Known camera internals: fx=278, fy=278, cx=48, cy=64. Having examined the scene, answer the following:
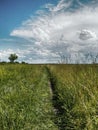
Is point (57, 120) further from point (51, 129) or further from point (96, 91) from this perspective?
point (96, 91)

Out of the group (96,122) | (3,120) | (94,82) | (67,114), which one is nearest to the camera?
(96,122)

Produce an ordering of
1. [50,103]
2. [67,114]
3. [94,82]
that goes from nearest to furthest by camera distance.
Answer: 1. [67,114]
2. [94,82]
3. [50,103]

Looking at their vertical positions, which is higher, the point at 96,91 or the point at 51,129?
the point at 96,91

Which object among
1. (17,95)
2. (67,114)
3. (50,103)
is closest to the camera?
(67,114)

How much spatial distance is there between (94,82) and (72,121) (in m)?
1.52

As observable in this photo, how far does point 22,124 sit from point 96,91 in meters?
1.97

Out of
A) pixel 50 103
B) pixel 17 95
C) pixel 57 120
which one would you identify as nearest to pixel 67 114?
pixel 57 120

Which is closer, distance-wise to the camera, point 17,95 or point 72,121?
point 72,121

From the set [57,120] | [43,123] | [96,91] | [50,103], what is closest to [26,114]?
[43,123]

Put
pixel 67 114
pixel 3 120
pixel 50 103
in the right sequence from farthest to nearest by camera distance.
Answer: pixel 50 103, pixel 67 114, pixel 3 120

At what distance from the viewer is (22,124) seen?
5938 mm

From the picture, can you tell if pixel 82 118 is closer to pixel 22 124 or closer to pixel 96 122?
pixel 96 122

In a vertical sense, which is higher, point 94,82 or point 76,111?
point 94,82

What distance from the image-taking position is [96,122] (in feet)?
18.0
